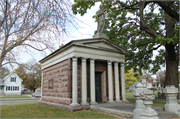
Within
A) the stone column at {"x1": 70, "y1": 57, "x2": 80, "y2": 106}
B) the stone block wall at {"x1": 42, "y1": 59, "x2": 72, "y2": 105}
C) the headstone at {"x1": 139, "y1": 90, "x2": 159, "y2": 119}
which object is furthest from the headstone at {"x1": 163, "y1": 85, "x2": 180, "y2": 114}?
the stone block wall at {"x1": 42, "y1": 59, "x2": 72, "y2": 105}

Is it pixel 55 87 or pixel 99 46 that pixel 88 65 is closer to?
pixel 99 46

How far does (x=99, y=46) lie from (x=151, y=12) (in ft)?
24.0

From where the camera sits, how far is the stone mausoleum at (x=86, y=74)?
1150cm

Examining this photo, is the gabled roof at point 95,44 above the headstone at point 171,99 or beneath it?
above

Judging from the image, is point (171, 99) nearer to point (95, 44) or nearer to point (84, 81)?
point (84, 81)

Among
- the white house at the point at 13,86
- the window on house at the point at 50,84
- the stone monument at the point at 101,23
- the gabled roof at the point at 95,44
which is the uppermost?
the stone monument at the point at 101,23

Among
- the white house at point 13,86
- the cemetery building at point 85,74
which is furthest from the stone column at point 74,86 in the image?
the white house at point 13,86

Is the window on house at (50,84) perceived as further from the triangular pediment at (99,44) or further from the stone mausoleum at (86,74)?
the triangular pediment at (99,44)

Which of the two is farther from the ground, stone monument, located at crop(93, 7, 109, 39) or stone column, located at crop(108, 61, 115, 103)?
stone monument, located at crop(93, 7, 109, 39)

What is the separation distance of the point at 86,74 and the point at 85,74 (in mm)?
608

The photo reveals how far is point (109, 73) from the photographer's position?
1312 cm

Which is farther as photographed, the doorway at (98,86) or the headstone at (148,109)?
the doorway at (98,86)

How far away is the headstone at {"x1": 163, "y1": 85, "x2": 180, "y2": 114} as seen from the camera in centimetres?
877

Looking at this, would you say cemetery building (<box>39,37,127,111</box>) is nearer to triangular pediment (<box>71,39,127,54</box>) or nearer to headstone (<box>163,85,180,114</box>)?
triangular pediment (<box>71,39,127,54</box>)
